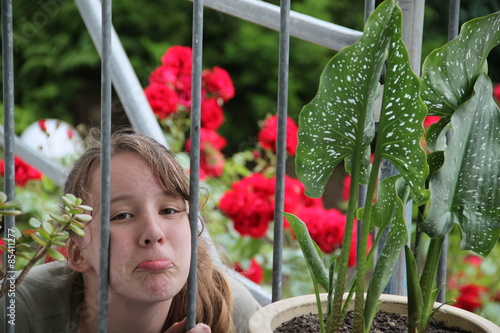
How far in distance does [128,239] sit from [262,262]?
1283mm

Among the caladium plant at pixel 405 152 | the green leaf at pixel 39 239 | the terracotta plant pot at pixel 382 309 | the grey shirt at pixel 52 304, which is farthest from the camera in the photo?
the grey shirt at pixel 52 304

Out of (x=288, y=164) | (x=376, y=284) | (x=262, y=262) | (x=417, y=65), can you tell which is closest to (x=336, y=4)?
(x=288, y=164)

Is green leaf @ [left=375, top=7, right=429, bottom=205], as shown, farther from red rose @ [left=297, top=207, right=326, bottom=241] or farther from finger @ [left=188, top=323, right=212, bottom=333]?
red rose @ [left=297, top=207, right=326, bottom=241]

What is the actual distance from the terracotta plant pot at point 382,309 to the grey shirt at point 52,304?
1.06 ft

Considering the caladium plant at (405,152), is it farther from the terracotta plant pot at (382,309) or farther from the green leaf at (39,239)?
the green leaf at (39,239)

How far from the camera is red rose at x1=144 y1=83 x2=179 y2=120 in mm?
2109

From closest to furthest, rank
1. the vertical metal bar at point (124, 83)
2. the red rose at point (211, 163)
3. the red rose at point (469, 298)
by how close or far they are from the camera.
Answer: the vertical metal bar at point (124, 83)
the red rose at point (469, 298)
the red rose at point (211, 163)

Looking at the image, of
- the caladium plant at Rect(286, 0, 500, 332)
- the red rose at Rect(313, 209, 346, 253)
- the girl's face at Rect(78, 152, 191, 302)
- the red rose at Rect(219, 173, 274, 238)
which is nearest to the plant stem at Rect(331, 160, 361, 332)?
the caladium plant at Rect(286, 0, 500, 332)

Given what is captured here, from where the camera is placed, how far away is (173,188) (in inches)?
39.3

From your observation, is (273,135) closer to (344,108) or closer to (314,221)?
(314,221)

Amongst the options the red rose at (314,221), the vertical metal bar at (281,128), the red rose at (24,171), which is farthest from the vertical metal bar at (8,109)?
the red rose at (24,171)

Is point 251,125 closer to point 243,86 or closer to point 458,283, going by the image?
point 243,86

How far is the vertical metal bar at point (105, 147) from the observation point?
0.76 m

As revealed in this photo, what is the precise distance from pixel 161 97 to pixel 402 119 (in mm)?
1436
